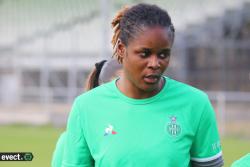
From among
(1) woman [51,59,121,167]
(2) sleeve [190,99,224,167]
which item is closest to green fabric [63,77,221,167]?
(2) sleeve [190,99,224,167]

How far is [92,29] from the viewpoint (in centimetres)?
2420

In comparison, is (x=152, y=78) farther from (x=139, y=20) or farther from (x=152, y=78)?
(x=139, y=20)

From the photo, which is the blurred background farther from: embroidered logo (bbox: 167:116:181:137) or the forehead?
the forehead

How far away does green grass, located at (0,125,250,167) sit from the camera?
470 inches

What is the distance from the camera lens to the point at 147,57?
127 inches

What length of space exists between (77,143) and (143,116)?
1.13ft

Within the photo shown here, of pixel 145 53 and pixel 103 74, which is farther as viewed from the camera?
pixel 103 74

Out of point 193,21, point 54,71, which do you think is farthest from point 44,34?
point 193,21

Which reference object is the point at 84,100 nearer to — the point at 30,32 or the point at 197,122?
the point at 197,122

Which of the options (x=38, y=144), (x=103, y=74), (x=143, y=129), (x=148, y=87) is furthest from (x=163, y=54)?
(x=38, y=144)

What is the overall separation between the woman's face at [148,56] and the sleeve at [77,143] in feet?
1.18

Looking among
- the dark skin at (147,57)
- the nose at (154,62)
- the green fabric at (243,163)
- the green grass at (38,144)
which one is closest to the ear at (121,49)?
the dark skin at (147,57)

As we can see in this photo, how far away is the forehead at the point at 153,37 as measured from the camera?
3.22 meters

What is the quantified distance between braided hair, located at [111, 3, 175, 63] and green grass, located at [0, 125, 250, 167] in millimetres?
7788
